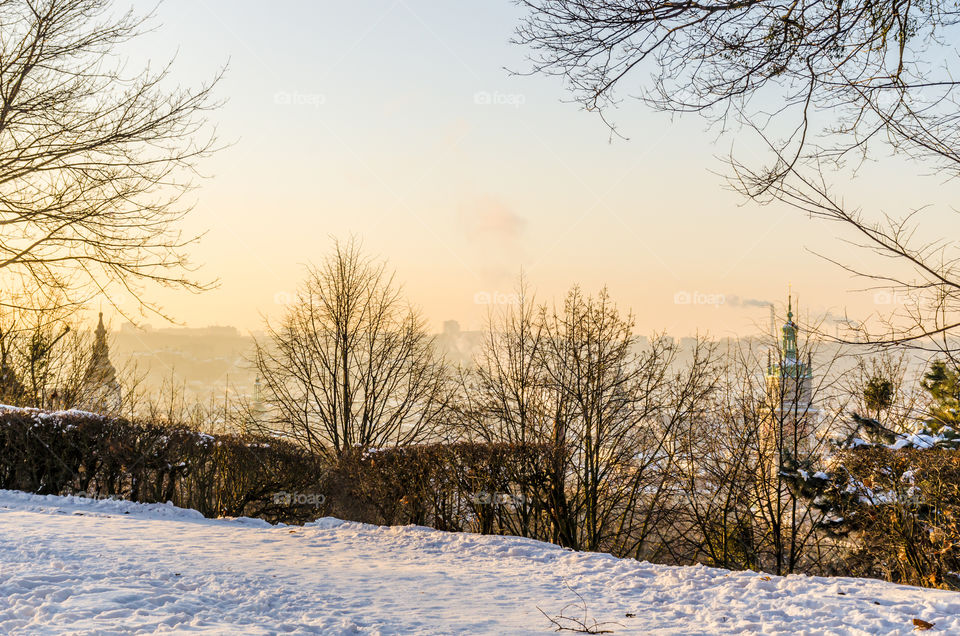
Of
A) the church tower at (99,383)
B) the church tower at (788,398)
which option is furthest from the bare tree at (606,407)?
the church tower at (99,383)

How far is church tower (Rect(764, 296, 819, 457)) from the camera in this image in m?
15.4

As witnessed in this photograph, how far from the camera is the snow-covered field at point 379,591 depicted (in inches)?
195

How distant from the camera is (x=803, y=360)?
15.6 meters

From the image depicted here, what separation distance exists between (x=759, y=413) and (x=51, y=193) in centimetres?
1502

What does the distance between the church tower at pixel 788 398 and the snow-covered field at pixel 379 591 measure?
9109 millimetres

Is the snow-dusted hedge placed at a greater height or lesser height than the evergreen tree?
lesser

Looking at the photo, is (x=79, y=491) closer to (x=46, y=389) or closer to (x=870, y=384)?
(x=46, y=389)
